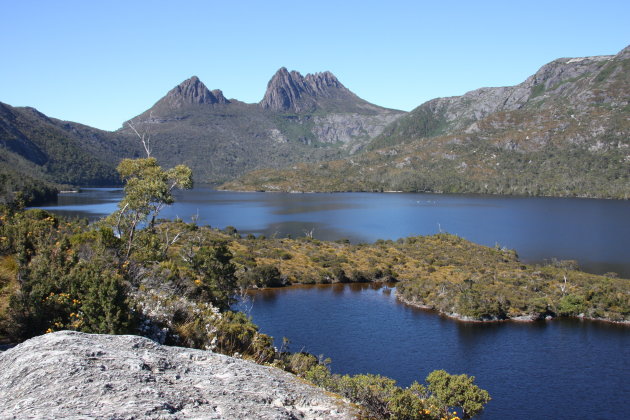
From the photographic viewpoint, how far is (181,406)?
6.06m

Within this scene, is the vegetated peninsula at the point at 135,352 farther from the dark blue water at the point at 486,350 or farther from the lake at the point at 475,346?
the lake at the point at 475,346

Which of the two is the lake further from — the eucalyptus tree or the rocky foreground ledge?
the rocky foreground ledge

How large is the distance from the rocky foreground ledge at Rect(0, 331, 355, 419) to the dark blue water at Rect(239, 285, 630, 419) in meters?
20.7

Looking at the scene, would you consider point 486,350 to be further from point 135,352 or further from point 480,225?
point 480,225

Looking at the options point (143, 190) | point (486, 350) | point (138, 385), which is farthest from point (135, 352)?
point (486, 350)

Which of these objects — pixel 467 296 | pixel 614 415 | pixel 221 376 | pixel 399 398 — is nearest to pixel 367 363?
pixel 614 415

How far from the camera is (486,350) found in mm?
39562

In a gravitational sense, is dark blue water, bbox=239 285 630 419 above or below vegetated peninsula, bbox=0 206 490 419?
below

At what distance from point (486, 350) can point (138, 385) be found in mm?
38688

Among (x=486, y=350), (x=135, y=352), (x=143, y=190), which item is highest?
(x=143, y=190)

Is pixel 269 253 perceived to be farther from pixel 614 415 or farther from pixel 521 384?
pixel 614 415

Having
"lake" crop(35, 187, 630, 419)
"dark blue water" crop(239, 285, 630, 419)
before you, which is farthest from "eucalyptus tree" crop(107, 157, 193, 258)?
"lake" crop(35, 187, 630, 419)

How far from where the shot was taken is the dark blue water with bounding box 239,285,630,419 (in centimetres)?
3081

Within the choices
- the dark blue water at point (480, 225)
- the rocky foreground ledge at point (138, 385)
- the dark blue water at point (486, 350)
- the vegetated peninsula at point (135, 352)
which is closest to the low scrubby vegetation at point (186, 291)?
the vegetated peninsula at point (135, 352)
